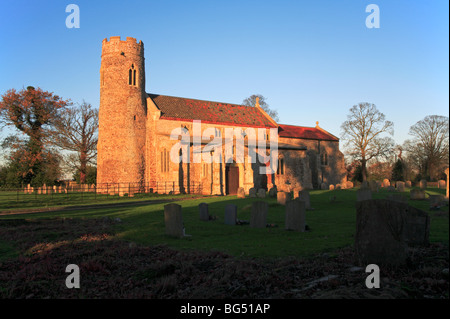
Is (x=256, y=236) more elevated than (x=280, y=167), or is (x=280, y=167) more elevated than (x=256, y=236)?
(x=280, y=167)

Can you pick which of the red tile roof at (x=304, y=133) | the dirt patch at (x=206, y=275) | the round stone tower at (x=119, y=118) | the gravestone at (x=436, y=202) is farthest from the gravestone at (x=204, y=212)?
the red tile roof at (x=304, y=133)

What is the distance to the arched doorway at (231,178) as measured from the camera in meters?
29.1

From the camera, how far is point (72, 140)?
39.4 metres

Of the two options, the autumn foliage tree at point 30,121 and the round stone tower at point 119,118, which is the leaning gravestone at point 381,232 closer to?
the round stone tower at point 119,118

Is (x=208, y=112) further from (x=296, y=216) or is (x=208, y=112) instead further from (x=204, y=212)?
(x=296, y=216)

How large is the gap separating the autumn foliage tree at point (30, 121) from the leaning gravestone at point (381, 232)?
38718mm

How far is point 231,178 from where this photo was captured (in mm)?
29250

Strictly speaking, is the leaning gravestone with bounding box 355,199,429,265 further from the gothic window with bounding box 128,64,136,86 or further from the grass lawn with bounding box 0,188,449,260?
the gothic window with bounding box 128,64,136,86

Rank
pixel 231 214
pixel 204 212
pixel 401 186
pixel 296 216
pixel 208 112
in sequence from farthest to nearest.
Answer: pixel 208 112, pixel 401 186, pixel 204 212, pixel 231 214, pixel 296 216

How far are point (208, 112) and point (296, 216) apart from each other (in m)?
28.6

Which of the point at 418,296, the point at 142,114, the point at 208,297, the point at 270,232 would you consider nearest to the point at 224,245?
the point at 270,232

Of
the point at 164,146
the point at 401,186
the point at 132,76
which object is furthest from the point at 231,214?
the point at 132,76
